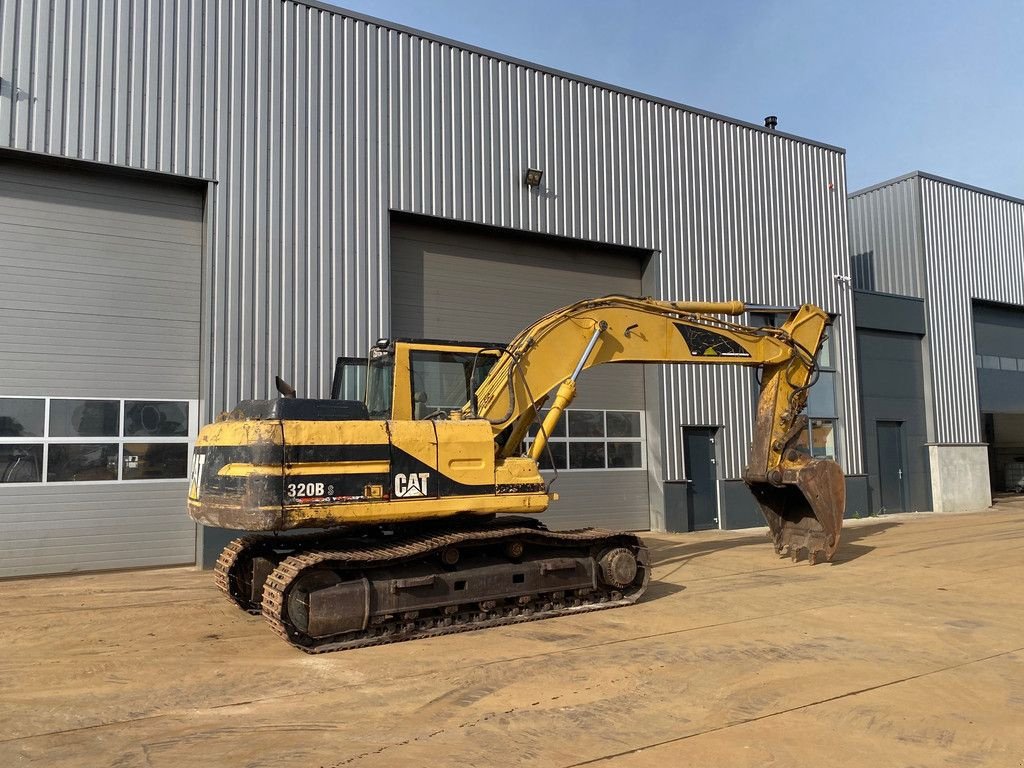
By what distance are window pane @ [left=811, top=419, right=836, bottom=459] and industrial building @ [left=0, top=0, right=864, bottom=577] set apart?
2.72m

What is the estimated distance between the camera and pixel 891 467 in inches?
838

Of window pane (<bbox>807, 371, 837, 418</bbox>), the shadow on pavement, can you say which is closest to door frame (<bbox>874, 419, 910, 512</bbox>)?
window pane (<bbox>807, 371, 837, 418</bbox>)

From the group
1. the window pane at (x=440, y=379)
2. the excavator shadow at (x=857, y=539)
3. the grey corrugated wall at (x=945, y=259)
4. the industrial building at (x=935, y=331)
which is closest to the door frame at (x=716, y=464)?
the excavator shadow at (x=857, y=539)

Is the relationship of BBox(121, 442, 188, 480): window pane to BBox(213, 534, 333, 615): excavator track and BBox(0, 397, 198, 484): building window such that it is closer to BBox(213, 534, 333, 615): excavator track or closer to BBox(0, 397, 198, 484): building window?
BBox(0, 397, 198, 484): building window

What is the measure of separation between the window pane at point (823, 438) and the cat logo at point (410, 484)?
48.1 ft

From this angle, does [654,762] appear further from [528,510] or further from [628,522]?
[628,522]

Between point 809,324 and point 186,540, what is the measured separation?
10.4 meters

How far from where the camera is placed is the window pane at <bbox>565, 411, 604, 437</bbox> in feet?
54.1

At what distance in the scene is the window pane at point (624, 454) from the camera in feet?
55.6

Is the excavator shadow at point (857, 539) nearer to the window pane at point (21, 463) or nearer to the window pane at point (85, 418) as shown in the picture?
the window pane at point (85, 418)

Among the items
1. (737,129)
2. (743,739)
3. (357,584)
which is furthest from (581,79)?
(743,739)

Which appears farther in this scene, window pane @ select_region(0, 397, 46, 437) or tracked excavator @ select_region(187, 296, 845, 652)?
window pane @ select_region(0, 397, 46, 437)

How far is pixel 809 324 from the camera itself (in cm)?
1195

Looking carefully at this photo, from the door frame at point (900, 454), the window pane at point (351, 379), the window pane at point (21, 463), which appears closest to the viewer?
the window pane at point (351, 379)
